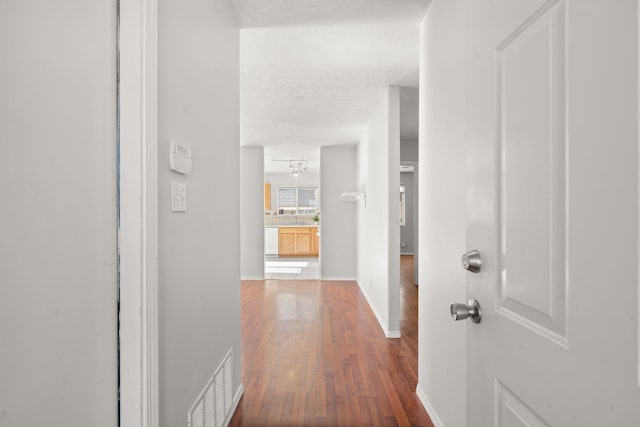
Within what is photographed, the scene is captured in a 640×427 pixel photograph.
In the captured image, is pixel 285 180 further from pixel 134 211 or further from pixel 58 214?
pixel 58 214

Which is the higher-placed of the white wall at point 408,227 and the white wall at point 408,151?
the white wall at point 408,151

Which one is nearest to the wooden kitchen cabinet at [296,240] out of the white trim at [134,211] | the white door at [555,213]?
the white trim at [134,211]

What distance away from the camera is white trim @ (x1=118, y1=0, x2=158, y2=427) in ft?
3.14

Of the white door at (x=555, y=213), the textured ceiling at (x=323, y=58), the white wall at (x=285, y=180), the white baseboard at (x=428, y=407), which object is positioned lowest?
the white baseboard at (x=428, y=407)

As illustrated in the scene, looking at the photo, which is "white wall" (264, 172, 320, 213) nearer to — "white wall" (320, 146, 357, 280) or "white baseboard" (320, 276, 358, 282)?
"white wall" (320, 146, 357, 280)

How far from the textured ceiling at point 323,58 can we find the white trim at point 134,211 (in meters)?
1.28

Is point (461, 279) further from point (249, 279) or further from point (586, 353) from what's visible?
point (249, 279)

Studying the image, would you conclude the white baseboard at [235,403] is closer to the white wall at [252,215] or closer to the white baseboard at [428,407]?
the white baseboard at [428,407]

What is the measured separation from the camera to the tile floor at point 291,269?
6.25m

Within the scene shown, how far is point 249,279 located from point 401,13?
4.85m

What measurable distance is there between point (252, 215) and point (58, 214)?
17.3 ft

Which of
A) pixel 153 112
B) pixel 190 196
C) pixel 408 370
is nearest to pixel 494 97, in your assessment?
pixel 153 112

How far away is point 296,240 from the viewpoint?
8.80 meters

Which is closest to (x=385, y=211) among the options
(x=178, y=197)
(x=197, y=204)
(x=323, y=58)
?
(x=323, y=58)
